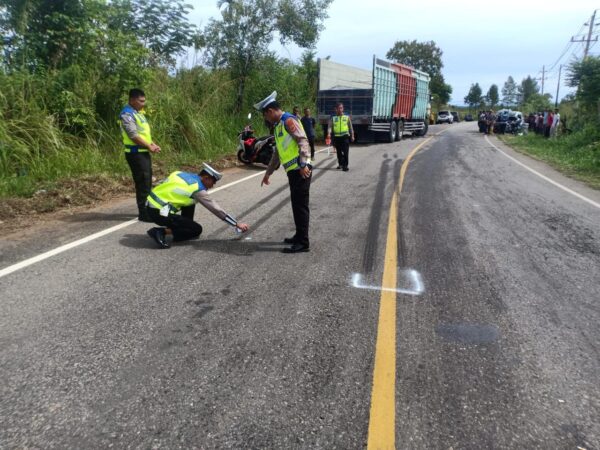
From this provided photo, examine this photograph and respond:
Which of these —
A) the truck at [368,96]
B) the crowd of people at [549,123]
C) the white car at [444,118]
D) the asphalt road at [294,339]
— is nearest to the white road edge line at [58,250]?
the asphalt road at [294,339]

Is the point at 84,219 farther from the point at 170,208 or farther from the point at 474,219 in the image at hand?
the point at 474,219

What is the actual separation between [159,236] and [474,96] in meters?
150

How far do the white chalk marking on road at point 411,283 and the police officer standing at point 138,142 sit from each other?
314cm

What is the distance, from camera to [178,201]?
17.6 ft

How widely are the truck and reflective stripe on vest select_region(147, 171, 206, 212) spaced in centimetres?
1437

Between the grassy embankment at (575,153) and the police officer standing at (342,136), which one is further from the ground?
the police officer standing at (342,136)

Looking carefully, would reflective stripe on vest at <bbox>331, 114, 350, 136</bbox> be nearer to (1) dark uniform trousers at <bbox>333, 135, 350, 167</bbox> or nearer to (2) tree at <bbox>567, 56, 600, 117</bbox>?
(1) dark uniform trousers at <bbox>333, 135, 350, 167</bbox>

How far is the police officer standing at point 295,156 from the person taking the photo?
512 cm

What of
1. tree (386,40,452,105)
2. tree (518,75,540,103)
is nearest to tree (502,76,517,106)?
tree (518,75,540,103)

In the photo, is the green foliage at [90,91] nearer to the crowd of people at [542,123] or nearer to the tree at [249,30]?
the tree at [249,30]

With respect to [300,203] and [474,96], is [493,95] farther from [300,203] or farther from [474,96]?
[300,203]

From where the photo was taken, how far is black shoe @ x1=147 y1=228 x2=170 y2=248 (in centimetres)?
527

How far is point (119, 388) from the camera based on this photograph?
2.63 metres

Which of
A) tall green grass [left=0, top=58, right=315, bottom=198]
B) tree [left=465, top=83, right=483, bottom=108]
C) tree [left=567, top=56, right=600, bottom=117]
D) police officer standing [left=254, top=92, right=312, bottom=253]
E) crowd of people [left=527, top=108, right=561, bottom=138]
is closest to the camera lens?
police officer standing [left=254, top=92, right=312, bottom=253]
